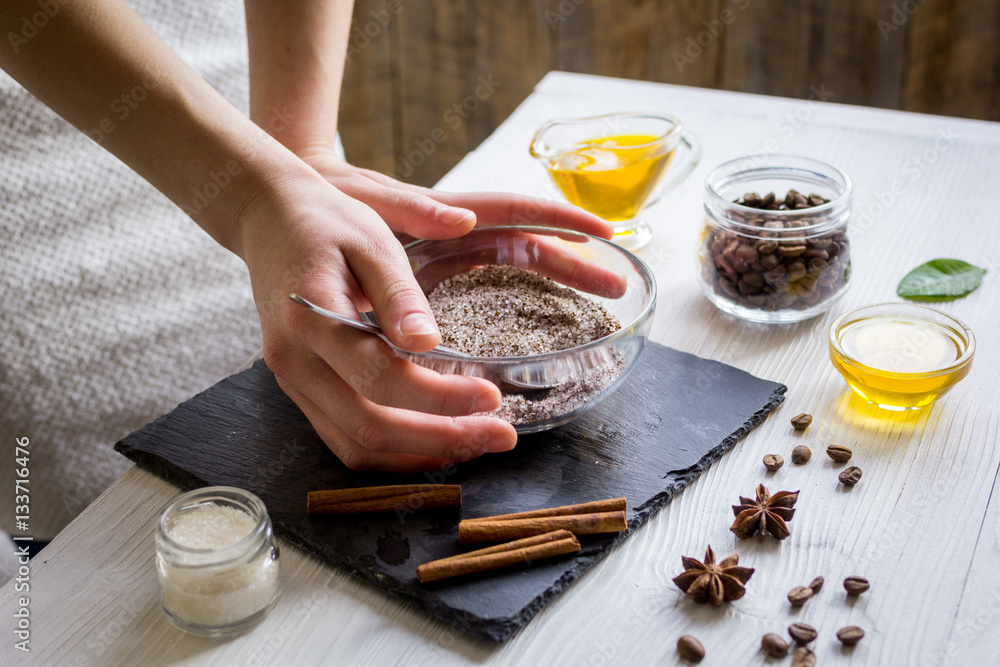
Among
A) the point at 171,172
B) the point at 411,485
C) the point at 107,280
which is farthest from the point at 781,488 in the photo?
the point at 107,280

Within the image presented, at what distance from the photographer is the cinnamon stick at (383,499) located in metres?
0.88

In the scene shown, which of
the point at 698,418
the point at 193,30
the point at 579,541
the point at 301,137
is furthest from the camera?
the point at 193,30

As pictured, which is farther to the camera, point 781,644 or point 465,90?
point 465,90

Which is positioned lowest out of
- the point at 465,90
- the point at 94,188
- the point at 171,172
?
the point at 465,90

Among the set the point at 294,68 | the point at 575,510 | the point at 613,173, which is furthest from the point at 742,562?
the point at 294,68

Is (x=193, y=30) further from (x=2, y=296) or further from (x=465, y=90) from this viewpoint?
(x=465, y=90)

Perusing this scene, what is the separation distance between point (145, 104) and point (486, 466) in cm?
60

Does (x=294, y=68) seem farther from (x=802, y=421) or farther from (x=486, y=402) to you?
(x=802, y=421)

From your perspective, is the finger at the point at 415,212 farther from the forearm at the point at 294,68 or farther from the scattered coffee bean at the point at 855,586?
the scattered coffee bean at the point at 855,586

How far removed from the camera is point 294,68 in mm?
1349

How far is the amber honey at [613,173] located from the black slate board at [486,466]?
0.32m

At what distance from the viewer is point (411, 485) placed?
2.94 ft

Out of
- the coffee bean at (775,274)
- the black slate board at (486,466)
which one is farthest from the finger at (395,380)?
the coffee bean at (775,274)

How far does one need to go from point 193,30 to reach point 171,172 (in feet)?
1.82
